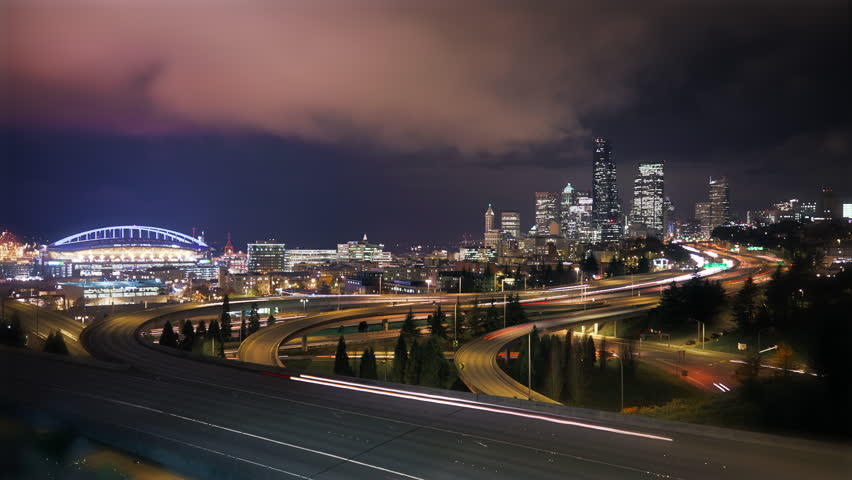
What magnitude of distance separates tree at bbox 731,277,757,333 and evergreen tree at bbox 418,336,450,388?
58.2 ft

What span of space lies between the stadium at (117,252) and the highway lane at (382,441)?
347 feet

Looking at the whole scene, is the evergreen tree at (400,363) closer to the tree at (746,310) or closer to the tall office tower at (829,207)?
the tree at (746,310)

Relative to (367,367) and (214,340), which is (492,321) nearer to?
(367,367)

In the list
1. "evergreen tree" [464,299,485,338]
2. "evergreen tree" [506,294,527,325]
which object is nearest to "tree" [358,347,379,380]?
"evergreen tree" [464,299,485,338]

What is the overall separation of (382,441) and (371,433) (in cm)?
36

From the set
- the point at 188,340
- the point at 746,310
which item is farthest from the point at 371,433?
the point at 746,310

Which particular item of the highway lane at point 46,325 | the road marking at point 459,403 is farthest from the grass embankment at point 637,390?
the highway lane at point 46,325

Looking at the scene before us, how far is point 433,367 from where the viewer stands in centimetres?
1956

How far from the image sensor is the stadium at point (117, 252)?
104m

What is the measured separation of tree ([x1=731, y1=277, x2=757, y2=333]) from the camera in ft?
88.0

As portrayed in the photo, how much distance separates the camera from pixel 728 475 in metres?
5.62

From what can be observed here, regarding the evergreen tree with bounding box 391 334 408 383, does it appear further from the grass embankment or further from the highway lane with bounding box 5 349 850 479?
the highway lane with bounding box 5 349 850 479

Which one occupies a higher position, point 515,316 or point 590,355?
point 515,316

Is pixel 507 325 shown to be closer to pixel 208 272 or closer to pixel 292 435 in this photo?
pixel 292 435
